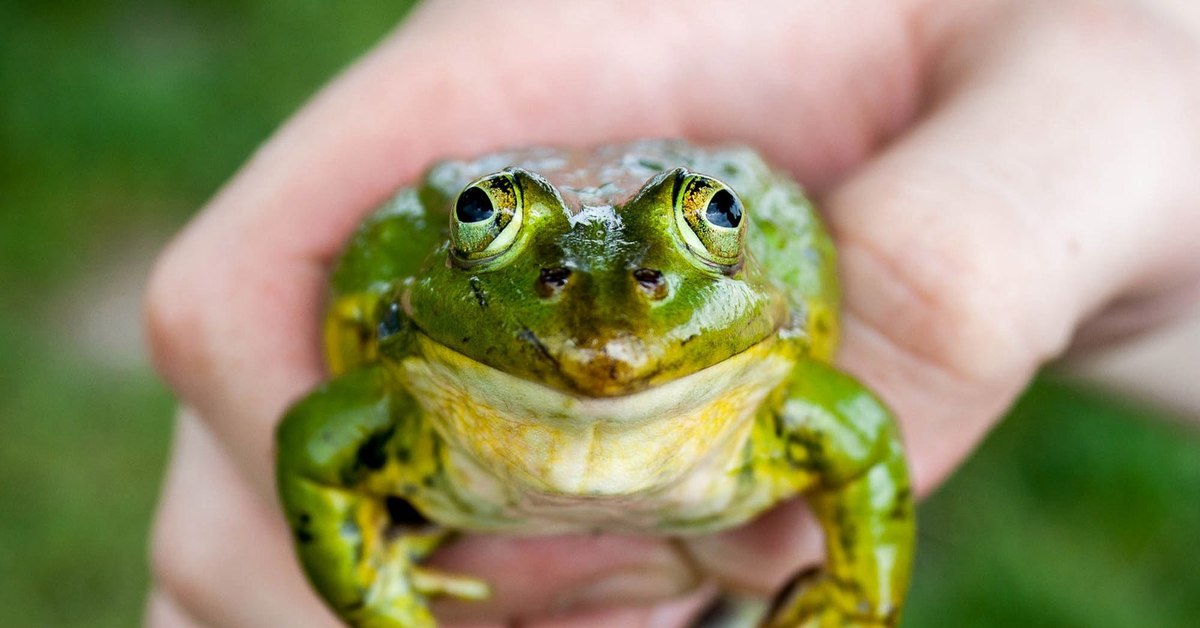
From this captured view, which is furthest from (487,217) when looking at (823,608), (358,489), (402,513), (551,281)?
(823,608)

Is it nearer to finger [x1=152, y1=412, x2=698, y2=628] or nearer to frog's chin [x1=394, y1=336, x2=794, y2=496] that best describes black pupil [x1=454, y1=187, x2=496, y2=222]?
frog's chin [x1=394, y1=336, x2=794, y2=496]

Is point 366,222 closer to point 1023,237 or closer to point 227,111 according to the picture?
point 1023,237

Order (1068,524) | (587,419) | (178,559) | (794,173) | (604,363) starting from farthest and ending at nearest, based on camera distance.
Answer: (1068,524) → (794,173) → (178,559) → (587,419) → (604,363)

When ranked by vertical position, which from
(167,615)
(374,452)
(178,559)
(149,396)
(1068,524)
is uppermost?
(374,452)

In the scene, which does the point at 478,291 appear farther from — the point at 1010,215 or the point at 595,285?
the point at 1010,215

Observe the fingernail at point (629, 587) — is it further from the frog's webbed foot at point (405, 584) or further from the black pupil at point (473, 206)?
the black pupil at point (473, 206)

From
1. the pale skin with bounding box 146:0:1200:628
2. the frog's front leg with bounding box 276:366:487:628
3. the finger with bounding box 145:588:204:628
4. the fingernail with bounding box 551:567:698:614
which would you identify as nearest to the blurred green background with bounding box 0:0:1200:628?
the finger with bounding box 145:588:204:628

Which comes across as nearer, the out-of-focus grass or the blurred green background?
the out-of-focus grass
